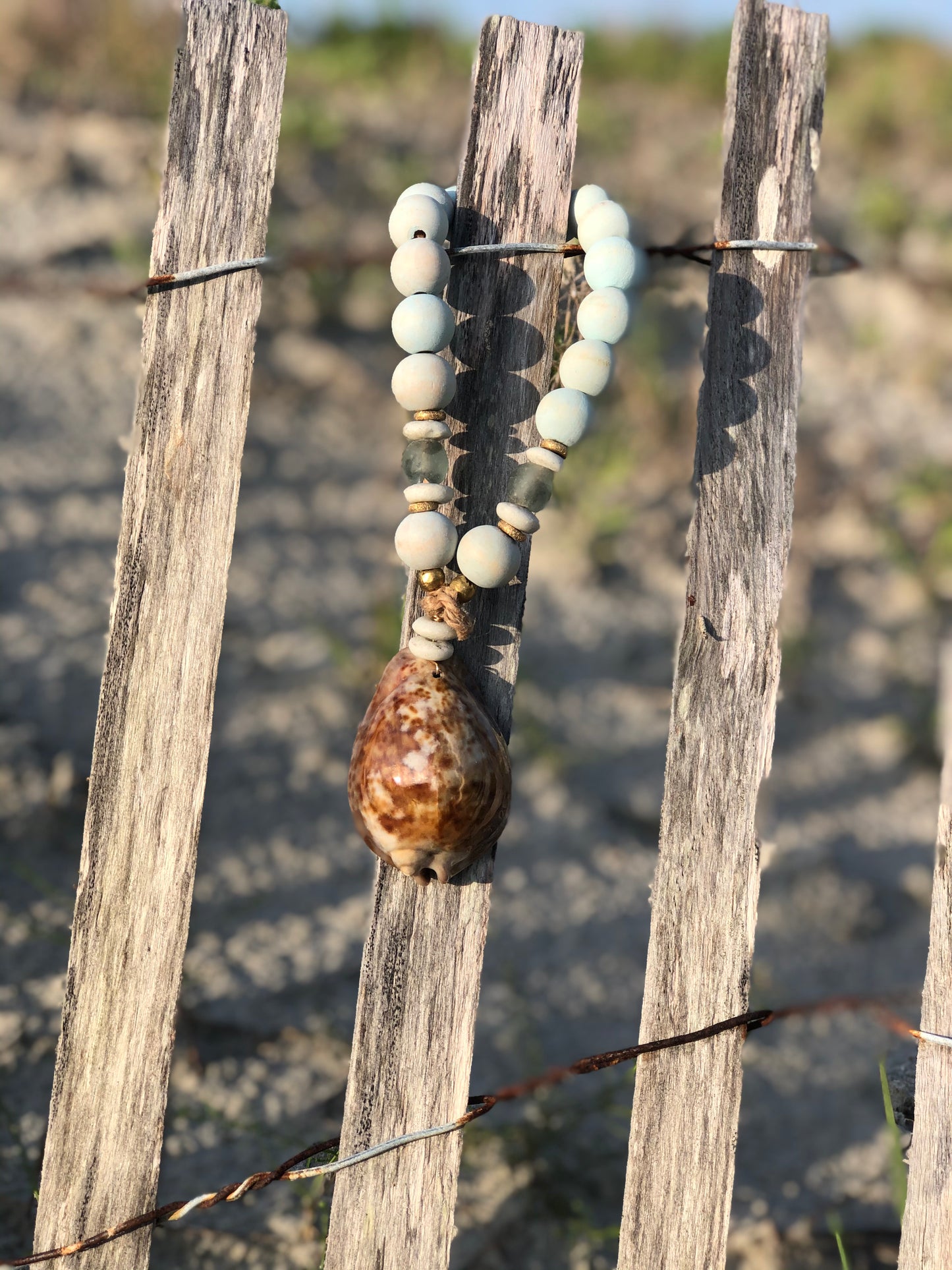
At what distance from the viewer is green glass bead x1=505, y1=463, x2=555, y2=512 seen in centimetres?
132

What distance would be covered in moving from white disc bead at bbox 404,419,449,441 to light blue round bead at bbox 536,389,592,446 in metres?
0.14

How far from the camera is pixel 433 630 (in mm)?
1271

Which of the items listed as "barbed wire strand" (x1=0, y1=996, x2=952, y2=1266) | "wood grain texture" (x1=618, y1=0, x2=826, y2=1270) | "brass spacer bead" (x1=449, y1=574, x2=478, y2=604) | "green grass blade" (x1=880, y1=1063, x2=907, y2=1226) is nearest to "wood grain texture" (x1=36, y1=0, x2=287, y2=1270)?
"barbed wire strand" (x1=0, y1=996, x2=952, y2=1266)

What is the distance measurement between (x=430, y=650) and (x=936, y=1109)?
0.95m

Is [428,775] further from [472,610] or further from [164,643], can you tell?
[164,643]

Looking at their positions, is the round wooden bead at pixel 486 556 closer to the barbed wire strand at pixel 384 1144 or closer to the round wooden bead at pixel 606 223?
the round wooden bead at pixel 606 223

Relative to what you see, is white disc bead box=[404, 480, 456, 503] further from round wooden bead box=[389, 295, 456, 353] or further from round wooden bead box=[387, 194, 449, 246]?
round wooden bead box=[387, 194, 449, 246]

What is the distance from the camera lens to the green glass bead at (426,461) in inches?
51.6

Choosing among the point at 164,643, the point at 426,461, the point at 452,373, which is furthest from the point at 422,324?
the point at 164,643

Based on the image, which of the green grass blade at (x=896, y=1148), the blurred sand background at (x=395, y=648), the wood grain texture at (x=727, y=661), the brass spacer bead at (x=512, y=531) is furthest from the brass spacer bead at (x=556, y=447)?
the green grass blade at (x=896, y=1148)

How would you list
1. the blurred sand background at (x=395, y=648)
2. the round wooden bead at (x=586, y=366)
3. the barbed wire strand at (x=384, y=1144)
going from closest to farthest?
the barbed wire strand at (x=384, y=1144) → the round wooden bead at (x=586, y=366) → the blurred sand background at (x=395, y=648)

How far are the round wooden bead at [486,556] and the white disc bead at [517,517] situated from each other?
2 centimetres

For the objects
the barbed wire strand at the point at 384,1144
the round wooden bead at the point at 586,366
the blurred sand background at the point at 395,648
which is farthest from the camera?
the blurred sand background at the point at 395,648

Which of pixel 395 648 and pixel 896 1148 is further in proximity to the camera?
pixel 395 648
